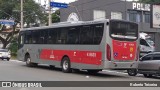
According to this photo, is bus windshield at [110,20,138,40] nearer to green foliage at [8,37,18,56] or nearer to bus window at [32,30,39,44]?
bus window at [32,30,39,44]

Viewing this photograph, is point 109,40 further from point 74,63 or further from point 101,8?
point 101,8

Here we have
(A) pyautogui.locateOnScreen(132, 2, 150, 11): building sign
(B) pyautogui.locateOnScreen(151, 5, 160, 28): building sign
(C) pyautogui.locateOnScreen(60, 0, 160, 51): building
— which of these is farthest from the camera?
(A) pyautogui.locateOnScreen(132, 2, 150, 11): building sign

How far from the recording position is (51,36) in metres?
25.8

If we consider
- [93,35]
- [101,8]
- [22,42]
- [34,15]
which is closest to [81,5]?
[101,8]

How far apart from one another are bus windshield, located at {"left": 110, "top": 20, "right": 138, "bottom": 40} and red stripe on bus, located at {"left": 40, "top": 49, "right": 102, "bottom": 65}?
56.3 inches

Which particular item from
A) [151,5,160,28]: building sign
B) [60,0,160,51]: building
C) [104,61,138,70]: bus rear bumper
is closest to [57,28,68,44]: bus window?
[104,61,138,70]: bus rear bumper

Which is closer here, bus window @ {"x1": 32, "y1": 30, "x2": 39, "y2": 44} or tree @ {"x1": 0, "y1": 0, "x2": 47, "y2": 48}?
bus window @ {"x1": 32, "y1": 30, "x2": 39, "y2": 44}

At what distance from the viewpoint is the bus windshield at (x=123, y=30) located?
814 inches

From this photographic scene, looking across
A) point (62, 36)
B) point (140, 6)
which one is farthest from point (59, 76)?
point (140, 6)

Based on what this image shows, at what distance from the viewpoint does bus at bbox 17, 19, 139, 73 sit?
810 inches

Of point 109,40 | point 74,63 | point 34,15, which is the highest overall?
point 34,15

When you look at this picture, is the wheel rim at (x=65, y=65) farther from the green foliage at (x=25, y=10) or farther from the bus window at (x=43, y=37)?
the green foliage at (x=25, y=10)

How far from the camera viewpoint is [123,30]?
21.0 m

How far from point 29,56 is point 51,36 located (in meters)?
4.56
